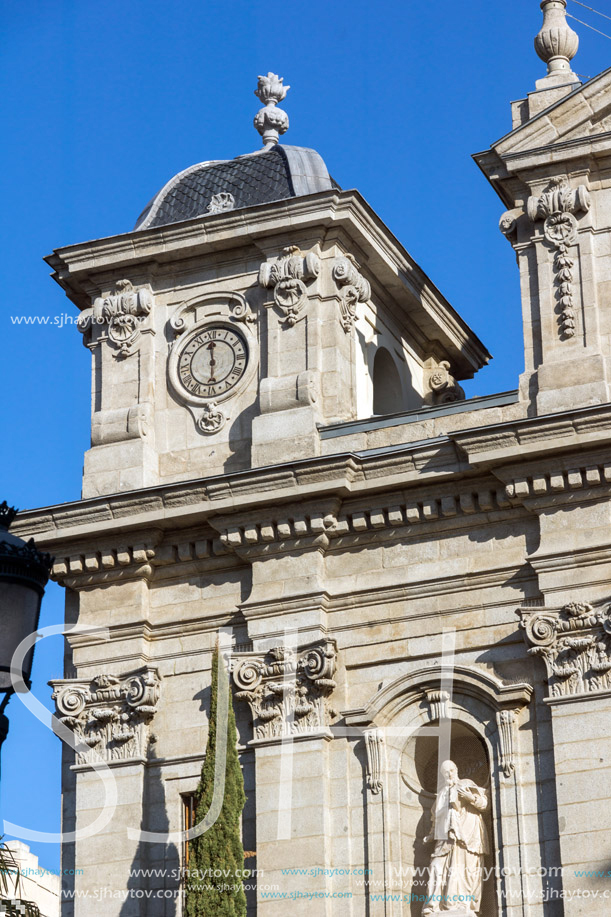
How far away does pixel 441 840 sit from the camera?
73.6 feet

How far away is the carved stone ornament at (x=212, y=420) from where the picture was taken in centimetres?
2562

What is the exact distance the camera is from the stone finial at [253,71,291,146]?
95.9ft

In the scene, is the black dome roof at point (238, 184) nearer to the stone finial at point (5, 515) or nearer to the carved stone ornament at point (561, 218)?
the carved stone ornament at point (561, 218)

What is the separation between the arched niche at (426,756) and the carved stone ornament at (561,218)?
512 cm

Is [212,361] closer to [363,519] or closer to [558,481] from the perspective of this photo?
[363,519]

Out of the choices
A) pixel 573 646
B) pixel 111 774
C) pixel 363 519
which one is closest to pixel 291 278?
pixel 363 519

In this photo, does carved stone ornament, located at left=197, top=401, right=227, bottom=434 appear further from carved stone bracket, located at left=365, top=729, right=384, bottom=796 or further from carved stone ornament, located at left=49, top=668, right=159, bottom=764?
carved stone bracket, located at left=365, top=729, right=384, bottom=796

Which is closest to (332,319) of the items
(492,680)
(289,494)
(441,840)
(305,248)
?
(305,248)

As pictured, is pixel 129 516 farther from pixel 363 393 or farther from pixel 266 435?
pixel 363 393

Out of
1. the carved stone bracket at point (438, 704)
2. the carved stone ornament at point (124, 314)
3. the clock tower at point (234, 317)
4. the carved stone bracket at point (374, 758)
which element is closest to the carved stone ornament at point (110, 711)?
the clock tower at point (234, 317)

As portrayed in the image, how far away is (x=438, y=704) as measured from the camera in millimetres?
22953

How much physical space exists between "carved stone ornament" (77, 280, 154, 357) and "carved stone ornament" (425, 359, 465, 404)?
5177 millimetres

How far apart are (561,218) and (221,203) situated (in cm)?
545

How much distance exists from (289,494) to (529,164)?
558 centimetres
